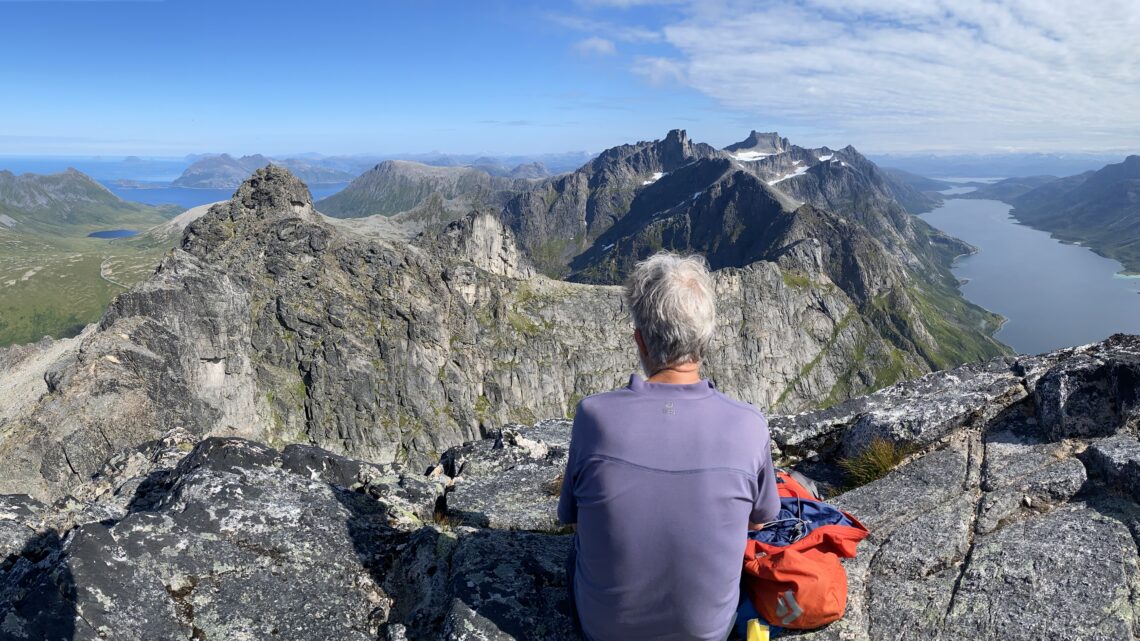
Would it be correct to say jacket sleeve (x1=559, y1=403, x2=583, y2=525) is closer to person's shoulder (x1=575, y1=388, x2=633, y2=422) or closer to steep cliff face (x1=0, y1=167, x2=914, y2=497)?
person's shoulder (x1=575, y1=388, x2=633, y2=422)

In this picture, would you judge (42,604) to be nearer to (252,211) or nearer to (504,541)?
(504,541)

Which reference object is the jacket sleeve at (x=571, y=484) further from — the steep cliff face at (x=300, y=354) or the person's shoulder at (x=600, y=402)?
the steep cliff face at (x=300, y=354)

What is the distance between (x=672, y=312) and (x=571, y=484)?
209 cm

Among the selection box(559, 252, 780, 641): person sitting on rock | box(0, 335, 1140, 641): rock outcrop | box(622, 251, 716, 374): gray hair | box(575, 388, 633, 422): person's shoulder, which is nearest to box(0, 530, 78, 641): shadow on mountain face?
box(0, 335, 1140, 641): rock outcrop

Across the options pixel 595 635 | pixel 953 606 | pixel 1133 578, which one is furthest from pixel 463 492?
pixel 1133 578

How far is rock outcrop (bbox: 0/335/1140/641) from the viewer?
23.1 feet

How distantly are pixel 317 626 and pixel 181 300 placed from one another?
102 m

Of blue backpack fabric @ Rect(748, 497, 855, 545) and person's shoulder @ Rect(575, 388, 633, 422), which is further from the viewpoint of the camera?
blue backpack fabric @ Rect(748, 497, 855, 545)

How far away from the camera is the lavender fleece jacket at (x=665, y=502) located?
550 centimetres

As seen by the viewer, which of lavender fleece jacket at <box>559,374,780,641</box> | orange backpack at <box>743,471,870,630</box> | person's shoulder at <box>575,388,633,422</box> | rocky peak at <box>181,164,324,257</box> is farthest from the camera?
rocky peak at <box>181,164,324,257</box>

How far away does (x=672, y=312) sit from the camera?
5922mm

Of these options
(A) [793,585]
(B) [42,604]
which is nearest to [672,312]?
(A) [793,585]

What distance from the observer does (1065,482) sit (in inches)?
367

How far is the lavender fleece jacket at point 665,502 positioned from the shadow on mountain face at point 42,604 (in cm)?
580
